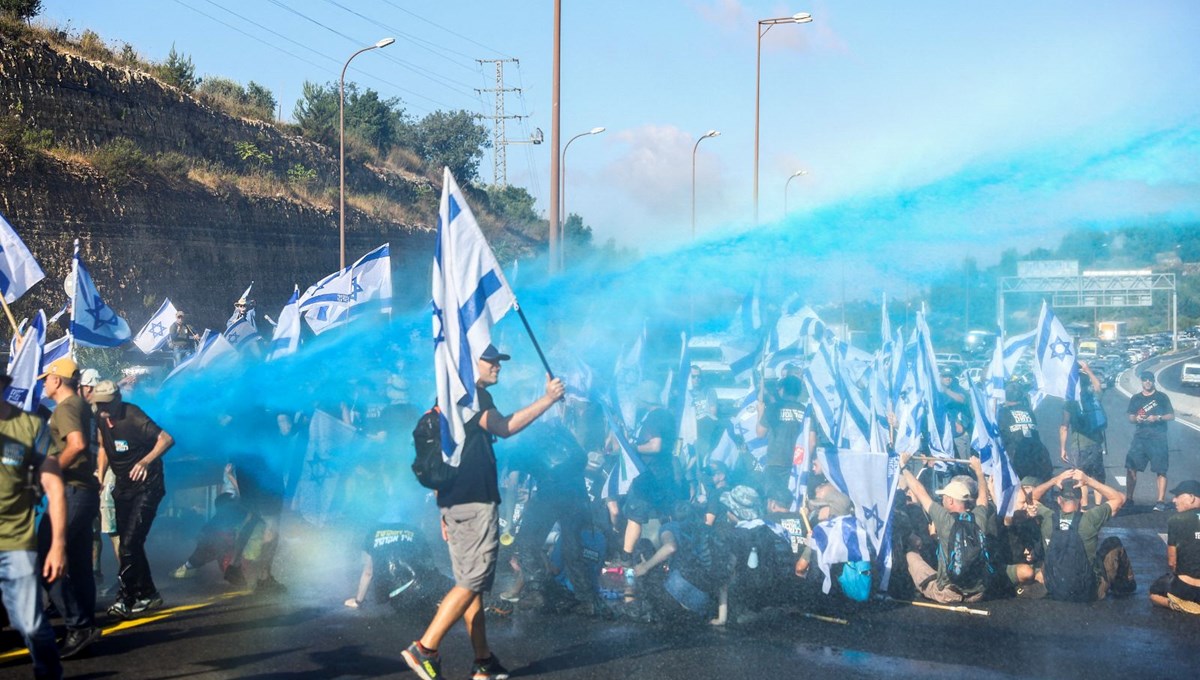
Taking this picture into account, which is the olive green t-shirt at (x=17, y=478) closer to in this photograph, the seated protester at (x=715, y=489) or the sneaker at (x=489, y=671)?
the sneaker at (x=489, y=671)

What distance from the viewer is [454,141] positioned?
63469 mm

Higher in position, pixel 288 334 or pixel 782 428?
pixel 288 334

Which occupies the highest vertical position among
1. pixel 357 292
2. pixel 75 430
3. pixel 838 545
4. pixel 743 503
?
pixel 357 292

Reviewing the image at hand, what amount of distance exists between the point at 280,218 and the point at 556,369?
23.9 meters

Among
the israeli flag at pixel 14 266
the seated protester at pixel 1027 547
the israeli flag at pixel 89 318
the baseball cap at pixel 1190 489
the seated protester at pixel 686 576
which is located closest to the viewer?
the seated protester at pixel 686 576

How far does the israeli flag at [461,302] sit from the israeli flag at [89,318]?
5.30m

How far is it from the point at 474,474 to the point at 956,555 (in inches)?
177

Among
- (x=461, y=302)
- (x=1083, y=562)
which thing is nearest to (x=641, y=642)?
(x=461, y=302)

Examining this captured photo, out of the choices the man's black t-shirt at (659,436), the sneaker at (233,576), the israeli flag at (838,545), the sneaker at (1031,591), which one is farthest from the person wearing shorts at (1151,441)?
the sneaker at (233,576)

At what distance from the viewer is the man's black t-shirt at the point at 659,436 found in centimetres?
966

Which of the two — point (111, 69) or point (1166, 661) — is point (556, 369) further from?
point (111, 69)

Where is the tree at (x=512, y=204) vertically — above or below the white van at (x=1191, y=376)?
above

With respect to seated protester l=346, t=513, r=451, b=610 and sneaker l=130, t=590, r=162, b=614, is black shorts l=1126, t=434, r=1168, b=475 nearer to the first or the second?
seated protester l=346, t=513, r=451, b=610

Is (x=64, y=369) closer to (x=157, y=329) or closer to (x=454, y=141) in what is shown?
(x=157, y=329)
